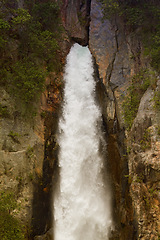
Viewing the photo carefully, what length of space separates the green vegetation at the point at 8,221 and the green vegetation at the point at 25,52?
4.00 m

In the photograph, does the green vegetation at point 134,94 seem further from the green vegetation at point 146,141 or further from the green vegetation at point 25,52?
the green vegetation at point 25,52

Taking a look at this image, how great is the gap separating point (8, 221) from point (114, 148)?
5.59 meters

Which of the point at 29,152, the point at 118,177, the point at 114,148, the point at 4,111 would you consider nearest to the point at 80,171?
the point at 118,177

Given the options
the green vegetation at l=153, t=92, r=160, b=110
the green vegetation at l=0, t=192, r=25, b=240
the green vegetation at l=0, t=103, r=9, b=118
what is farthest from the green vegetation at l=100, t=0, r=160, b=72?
the green vegetation at l=0, t=192, r=25, b=240

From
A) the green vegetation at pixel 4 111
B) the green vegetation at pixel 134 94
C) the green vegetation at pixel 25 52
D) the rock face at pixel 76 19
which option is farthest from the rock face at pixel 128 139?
the green vegetation at pixel 4 111

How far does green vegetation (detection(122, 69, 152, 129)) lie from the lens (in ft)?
32.9

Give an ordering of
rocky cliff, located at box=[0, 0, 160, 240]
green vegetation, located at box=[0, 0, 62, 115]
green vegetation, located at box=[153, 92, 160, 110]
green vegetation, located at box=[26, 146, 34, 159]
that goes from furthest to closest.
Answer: green vegetation, located at box=[0, 0, 62, 115] < green vegetation, located at box=[26, 146, 34, 159] < green vegetation, located at box=[153, 92, 160, 110] < rocky cliff, located at box=[0, 0, 160, 240]

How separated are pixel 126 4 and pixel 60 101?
7.68 metres

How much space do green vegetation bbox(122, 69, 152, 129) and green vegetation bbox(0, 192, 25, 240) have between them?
6.19 metres

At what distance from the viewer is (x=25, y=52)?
1055cm

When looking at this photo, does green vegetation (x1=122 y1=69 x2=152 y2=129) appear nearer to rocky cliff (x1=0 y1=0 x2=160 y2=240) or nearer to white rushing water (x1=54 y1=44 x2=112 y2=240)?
rocky cliff (x1=0 y1=0 x2=160 y2=240)

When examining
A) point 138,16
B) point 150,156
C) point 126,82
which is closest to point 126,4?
point 138,16

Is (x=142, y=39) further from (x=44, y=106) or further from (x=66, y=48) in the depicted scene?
(x=44, y=106)

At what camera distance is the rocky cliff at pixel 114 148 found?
7.93 metres
